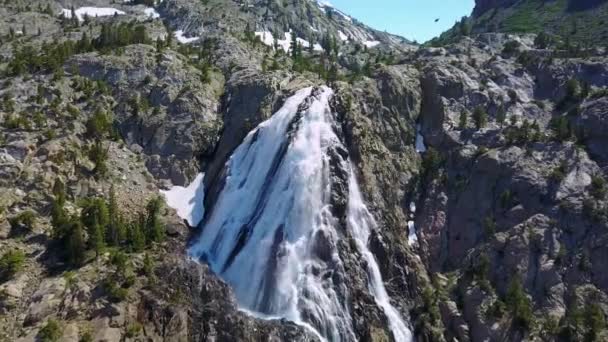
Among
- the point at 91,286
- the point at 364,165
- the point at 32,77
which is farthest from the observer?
the point at 32,77

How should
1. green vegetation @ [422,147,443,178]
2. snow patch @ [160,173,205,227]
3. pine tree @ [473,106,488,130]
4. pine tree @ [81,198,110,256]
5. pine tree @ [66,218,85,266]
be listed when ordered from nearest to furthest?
pine tree @ [66,218,85,266]
pine tree @ [81,198,110,256]
snow patch @ [160,173,205,227]
green vegetation @ [422,147,443,178]
pine tree @ [473,106,488,130]

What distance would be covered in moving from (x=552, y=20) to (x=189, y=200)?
133292 millimetres

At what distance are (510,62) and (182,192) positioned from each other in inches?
2452

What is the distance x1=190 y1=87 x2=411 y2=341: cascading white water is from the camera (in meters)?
59.7

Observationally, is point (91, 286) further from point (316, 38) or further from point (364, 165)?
point (316, 38)

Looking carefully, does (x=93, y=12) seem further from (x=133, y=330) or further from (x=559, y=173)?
(x=559, y=173)

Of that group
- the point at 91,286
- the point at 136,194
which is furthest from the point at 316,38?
the point at 91,286

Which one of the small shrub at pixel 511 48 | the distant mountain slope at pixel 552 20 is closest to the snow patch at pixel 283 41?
the distant mountain slope at pixel 552 20

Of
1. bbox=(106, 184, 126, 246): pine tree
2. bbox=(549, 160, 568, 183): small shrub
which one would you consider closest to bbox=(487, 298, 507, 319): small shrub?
bbox=(549, 160, 568, 183): small shrub

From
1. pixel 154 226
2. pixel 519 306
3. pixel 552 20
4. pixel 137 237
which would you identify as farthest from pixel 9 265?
pixel 552 20

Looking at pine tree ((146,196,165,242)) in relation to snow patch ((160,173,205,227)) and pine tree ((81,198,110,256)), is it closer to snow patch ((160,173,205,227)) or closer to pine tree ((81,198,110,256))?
pine tree ((81,198,110,256))

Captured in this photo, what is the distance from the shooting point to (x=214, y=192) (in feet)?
249

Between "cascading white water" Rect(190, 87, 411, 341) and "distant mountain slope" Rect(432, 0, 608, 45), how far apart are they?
89.0 meters

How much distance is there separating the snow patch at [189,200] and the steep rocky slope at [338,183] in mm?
1664
